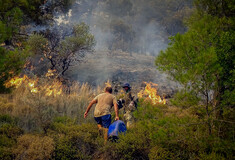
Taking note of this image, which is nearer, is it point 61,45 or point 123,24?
point 61,45

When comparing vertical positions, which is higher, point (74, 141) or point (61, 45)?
point (61, 45)

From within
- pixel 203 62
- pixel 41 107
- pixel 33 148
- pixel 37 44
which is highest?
pixel 37 44

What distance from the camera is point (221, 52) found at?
12.4 ft

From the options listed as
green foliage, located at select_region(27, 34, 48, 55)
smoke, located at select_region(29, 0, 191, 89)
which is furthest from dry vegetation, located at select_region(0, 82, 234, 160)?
smoke, located at select_region(29, 0, 191, 89)

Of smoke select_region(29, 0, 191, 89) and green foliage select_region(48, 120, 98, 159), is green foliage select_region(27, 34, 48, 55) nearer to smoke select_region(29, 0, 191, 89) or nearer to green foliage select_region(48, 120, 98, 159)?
green foliage select_region(48, 120, 98, 159)

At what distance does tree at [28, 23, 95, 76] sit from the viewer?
1356cm

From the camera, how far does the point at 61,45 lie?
14750 millimetres

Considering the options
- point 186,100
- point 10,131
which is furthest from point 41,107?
point 186,100

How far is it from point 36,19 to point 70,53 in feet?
10.8

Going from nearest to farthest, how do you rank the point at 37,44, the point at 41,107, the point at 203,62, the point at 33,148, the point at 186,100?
the point at 203,62 → the point at 186,100 → the point at 33,148 → the point at 41,107 → the point at 37,44

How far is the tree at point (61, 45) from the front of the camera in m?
13.6

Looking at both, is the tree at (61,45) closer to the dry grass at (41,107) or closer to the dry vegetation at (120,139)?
the dry grass at (41,107)

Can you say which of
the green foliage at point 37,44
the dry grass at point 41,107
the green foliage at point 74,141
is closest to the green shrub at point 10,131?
the dry grass at point 41,107

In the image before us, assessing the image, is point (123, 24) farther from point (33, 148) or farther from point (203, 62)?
point (203, 62)
